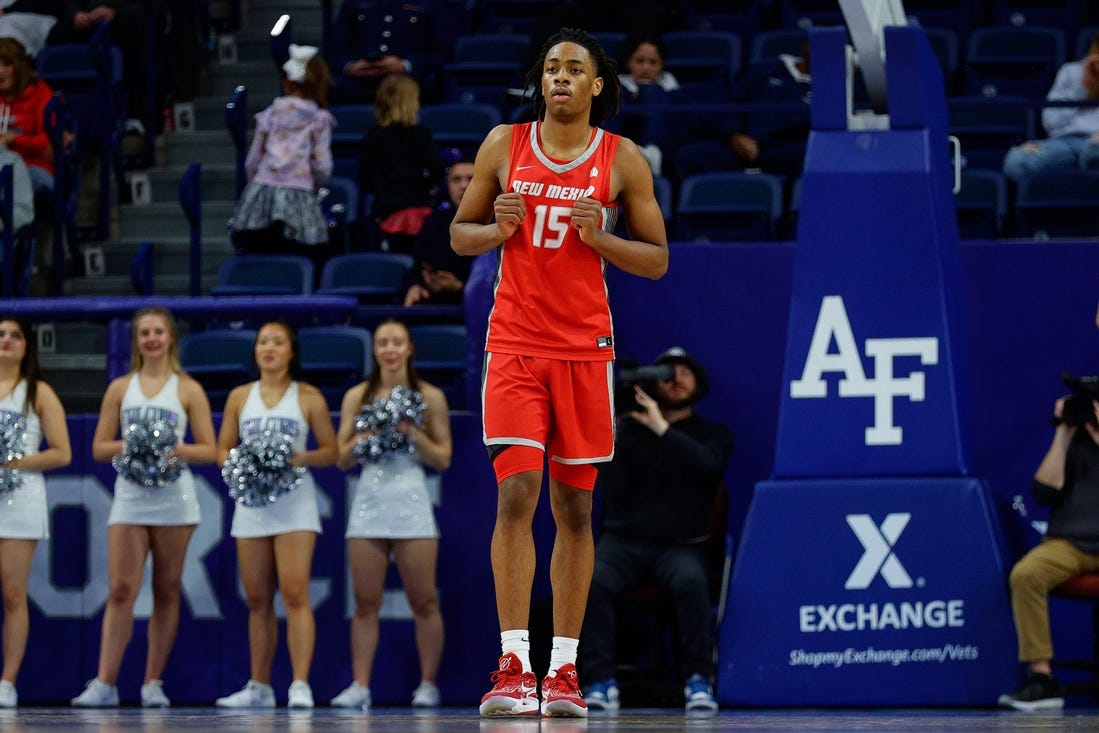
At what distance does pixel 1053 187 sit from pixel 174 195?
5918 millimetres

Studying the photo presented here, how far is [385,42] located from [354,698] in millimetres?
5673

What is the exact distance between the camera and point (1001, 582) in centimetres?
750

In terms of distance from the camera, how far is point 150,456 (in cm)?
830

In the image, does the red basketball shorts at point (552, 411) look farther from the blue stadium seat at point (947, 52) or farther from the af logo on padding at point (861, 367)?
the blue stadium seat at point (947, 52)

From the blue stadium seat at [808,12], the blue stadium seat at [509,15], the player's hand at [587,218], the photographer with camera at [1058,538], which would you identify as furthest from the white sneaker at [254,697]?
the blue stadium seat at [808,12]

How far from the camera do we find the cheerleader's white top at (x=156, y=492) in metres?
8.44

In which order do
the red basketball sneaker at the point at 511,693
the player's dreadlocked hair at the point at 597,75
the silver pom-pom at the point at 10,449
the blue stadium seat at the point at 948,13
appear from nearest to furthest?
the red basketball sneaker at the point at 511,693 < the player's dreadlocked hair at the point at 597,75 < the silver pom-pom at the point at 10,449 < the blue stadium seat at the point at 948,13

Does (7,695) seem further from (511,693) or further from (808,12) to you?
(808,12)

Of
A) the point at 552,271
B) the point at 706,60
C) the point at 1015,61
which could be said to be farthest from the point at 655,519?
the point at 1015,61

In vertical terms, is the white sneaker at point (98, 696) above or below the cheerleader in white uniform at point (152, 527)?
below

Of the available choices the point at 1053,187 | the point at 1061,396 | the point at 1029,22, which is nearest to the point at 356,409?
the point at 1061,396

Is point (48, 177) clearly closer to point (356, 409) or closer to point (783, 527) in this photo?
point (356, 409)

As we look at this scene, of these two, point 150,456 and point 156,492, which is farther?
point 156,492

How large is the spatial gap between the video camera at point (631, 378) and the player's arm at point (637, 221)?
2.68 meters
